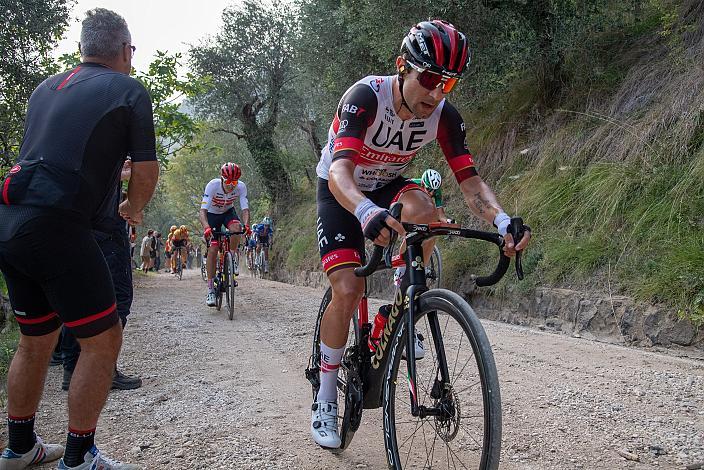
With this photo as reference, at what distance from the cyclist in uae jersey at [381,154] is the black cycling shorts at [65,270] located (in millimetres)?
1170

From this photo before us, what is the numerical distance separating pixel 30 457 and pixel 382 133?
257cm

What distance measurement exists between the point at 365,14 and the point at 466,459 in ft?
32.9

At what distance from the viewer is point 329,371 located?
3.14m

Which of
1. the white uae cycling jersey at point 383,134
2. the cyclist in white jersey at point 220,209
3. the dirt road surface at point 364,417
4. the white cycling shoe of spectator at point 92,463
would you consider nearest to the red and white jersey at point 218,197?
the cyclist in white jersey at point 220,209

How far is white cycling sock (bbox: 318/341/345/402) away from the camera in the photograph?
3.13 metres

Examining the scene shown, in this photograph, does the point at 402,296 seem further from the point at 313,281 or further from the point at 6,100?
the point at 313,281

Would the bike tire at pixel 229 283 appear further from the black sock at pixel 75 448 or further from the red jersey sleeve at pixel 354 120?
the red jersey sleeve at pixel 354 120

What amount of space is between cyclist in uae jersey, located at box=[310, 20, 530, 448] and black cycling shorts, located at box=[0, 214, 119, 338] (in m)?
1.17

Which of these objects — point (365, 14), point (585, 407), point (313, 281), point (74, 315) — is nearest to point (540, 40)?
point (365, 14)

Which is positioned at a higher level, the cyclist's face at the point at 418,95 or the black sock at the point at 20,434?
the cyclist's face at the point at 418,95

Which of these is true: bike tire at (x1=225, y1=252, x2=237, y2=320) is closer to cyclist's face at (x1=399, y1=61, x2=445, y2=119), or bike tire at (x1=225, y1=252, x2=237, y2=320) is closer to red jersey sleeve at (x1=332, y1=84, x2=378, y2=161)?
red jersey sleeve at (x1=332, y1=84, x2=378, y2=161)

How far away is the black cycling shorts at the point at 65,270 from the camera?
96.1 inches

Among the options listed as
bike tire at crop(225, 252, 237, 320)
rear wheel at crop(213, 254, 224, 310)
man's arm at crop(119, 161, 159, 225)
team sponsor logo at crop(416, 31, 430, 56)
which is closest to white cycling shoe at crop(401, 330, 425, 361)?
team sponsor logo at crop(416, 31, 430, 56)

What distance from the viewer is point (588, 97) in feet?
32.0
